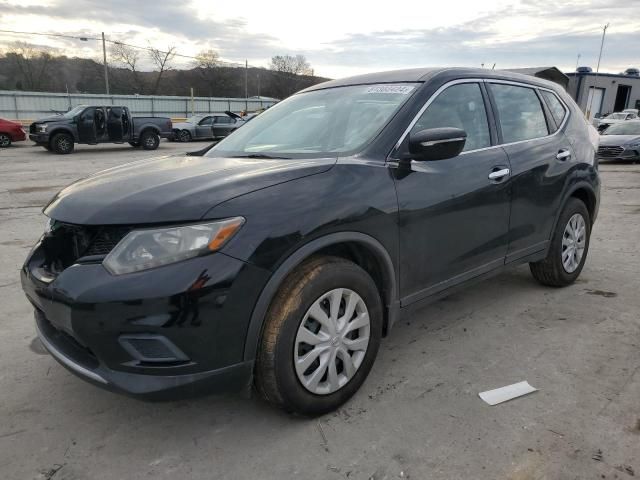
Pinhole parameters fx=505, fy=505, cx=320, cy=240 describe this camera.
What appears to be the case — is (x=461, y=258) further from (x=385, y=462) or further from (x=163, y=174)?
(x=163, y=174)

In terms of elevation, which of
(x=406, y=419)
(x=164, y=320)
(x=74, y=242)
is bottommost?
(x=406, y=419)

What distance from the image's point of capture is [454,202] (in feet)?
10.0

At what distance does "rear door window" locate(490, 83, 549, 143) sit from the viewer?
3652 millimetres

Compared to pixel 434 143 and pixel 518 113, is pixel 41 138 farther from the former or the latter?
pixel 434 143

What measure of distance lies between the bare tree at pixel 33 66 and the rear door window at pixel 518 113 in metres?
67.3

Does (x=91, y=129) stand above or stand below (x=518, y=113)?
below

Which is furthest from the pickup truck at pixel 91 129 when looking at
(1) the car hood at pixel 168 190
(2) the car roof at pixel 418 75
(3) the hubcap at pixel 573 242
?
(3) the hubcap at pixel 573 242

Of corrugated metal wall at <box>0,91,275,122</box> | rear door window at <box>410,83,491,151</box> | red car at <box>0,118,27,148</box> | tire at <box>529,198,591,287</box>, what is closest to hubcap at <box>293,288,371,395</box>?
rear door window at <box>410,83,491,151</box>

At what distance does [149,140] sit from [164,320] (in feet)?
64.4

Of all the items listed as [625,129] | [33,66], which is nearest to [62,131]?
[625,129]

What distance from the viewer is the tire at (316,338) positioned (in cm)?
230

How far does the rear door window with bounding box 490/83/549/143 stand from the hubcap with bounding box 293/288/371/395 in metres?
1.85

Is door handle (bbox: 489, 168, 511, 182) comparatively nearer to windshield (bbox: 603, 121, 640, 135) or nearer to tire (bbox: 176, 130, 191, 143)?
windshield (bbox: 603, 121, 640, 135)

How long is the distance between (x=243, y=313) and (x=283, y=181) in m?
0.64
